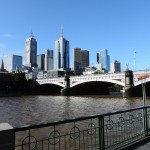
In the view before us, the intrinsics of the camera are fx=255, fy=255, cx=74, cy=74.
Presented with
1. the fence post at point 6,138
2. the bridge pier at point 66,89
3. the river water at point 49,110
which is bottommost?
the river water at point 49,110

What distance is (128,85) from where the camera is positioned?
177 ft

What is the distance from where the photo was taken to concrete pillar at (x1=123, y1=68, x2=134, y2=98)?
173ft

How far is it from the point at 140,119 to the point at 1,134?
5.88 m

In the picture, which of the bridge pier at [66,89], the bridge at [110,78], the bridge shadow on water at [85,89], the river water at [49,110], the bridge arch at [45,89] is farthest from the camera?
the bridge arch at [45,89]

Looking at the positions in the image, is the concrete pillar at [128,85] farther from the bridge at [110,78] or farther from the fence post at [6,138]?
the fence post at [6,138]

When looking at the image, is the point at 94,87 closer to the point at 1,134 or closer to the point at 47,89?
the point at 47,89

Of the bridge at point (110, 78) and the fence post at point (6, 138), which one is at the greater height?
the bridge at point (110, 78)

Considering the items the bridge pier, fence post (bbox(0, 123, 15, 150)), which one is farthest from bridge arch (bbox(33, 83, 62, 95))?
fence post (bbox(0, 123, 15, 150))

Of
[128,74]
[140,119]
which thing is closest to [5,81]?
[128,74]

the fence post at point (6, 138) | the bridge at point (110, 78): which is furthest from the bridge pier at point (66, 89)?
the fence post at point (6, 138)

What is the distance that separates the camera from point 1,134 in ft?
13.6

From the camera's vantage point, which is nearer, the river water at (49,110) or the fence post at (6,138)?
the fence post at (6,138)

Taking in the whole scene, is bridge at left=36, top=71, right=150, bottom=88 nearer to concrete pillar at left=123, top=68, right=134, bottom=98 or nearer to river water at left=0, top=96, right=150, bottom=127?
concrete pillar at left=123, top=68, right=134, bottom=98

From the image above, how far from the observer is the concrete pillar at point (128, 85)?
5272cm
